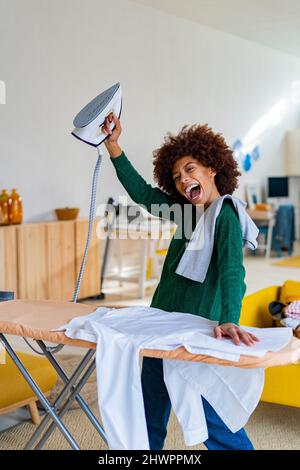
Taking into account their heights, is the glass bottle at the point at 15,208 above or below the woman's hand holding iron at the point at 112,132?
below

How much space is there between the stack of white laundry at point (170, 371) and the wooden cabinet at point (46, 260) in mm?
3641

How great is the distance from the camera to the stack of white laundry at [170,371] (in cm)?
184

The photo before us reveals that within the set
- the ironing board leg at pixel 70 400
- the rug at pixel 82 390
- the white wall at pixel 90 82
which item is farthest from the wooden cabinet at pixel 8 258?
the ironing board leg at pixel 70 400

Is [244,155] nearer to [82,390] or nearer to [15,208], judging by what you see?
[15,208]

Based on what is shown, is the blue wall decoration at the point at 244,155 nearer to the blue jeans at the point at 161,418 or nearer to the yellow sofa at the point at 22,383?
the yellow sofa at the point at 22,383

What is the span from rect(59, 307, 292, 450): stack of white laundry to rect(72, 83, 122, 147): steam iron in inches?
24.6

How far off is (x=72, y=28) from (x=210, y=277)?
5072 mm

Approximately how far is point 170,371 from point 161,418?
12.1 inches

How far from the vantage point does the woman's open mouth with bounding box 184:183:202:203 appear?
91.2 inches

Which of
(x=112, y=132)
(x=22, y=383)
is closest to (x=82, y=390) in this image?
(x=22, y=383)

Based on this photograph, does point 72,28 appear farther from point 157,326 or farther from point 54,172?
point 157,326

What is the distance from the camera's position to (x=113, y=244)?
296 inches

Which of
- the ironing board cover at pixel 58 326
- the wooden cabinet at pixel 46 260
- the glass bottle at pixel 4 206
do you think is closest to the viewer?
the ironing board cover at pixel 58 326

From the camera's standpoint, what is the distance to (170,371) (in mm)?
2039
